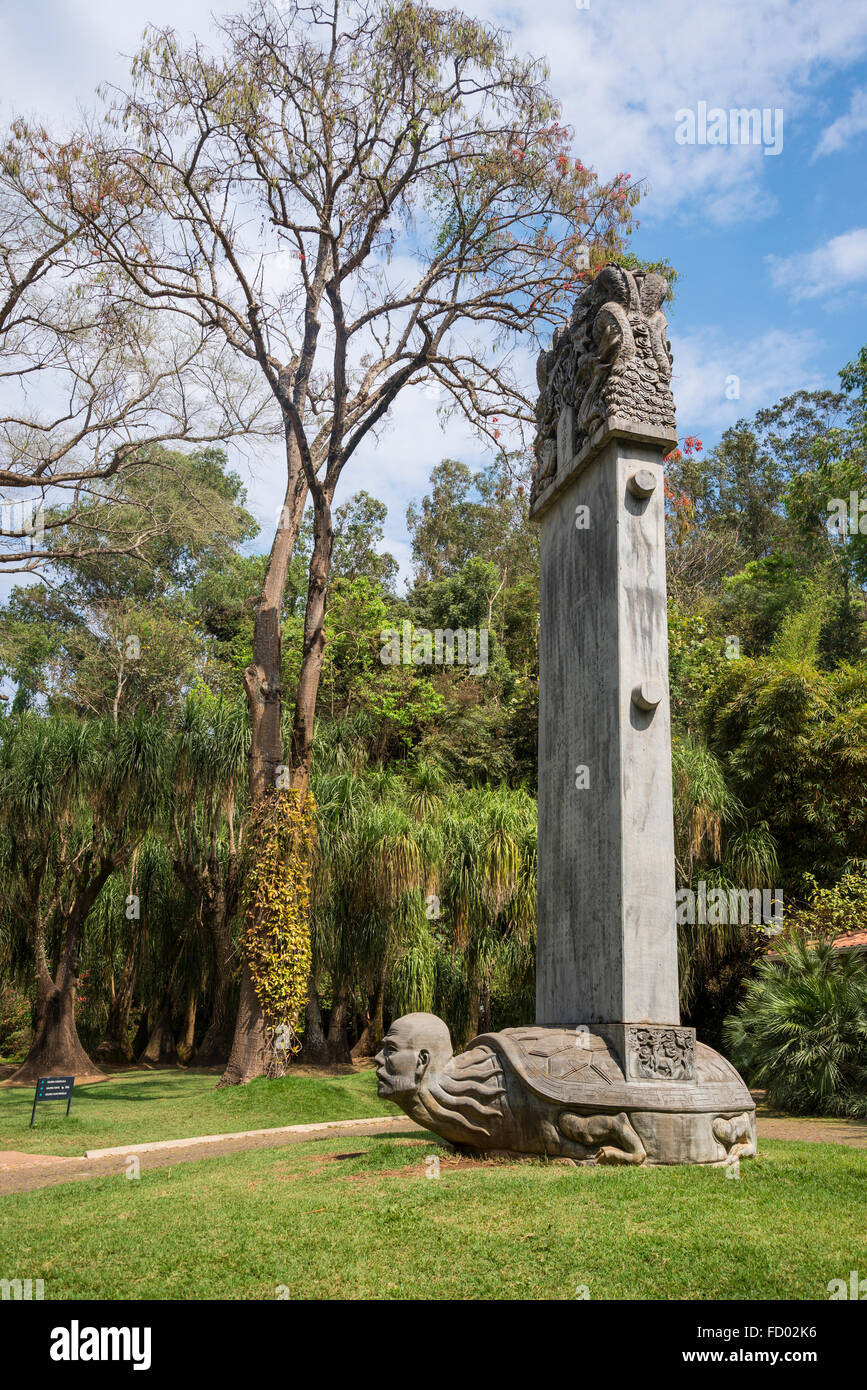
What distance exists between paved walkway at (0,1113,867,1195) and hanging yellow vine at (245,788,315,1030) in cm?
305

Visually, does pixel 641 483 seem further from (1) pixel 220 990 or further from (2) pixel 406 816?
(1) pixel 220 990

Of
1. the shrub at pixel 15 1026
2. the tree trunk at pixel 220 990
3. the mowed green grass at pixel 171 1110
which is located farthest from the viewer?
the shrub at pixel 15 1026

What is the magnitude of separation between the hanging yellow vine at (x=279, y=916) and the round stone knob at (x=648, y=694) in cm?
853

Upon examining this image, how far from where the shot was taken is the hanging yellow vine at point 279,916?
48.1 ft

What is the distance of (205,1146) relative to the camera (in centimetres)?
1035

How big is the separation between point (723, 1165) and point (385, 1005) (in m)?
15.6

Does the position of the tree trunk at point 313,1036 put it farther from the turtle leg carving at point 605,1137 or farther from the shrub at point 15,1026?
the turtle leg carving at point 605,1137

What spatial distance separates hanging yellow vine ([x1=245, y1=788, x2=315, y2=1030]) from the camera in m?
14.7

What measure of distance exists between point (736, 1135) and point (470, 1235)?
2317 mm

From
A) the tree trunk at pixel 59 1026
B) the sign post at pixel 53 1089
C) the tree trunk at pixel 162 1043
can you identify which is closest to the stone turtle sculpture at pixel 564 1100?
the sign post at pixel 53 1089

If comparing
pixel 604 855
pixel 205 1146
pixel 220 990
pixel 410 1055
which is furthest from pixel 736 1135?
pixel 220 990

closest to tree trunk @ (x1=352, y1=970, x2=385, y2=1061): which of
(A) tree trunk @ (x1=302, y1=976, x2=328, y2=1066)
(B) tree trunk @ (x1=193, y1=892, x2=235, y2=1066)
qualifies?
(A) tree trunk @ (x1=302, y1=976, x2=328, y2=1066)

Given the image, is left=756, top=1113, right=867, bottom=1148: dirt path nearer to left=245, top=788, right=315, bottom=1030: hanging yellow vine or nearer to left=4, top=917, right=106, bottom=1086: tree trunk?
left=245, top=788, right=315, bottom=1030: hanging yellow vine
